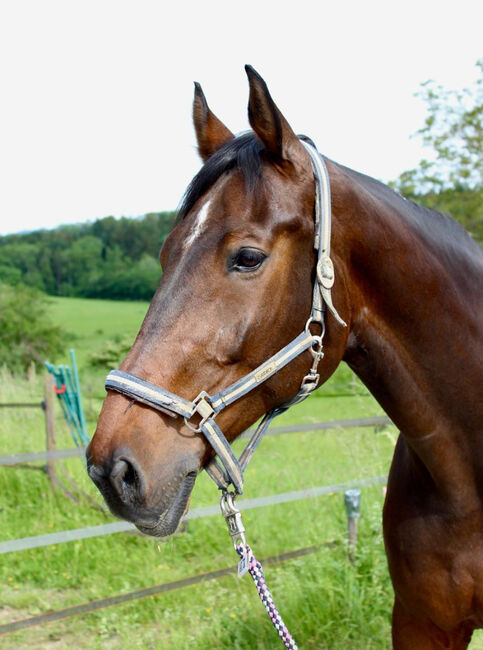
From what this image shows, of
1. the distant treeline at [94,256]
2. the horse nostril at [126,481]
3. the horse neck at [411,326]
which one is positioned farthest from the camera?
the distant treeline at [94,256]

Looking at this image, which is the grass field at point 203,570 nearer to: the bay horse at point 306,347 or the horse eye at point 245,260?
the bay horse at point 306,347

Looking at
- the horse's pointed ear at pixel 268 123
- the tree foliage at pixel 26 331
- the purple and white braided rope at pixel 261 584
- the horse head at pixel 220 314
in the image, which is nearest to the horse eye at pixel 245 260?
the horse head at pixel 220 314

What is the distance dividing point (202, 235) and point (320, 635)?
9.13 ft

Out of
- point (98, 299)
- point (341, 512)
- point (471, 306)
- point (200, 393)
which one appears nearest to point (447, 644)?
point (471, 306)

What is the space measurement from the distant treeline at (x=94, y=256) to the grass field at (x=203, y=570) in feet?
94.9

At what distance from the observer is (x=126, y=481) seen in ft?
4.91

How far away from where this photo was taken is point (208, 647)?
3.43 m

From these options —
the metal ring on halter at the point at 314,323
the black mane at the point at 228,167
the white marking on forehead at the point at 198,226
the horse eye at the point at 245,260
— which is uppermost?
the black mane at the point at 228,167

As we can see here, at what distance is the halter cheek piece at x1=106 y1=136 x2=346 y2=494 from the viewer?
1545mm

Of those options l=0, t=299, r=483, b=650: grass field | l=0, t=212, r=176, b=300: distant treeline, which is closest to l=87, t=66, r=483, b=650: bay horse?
l=0, t=299, r=483, b=650: grass field

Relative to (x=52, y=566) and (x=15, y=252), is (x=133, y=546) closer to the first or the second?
(x=52, y=566)

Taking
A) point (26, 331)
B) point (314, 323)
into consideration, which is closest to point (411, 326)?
point (314, 323)

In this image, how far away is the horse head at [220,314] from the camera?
152 cm

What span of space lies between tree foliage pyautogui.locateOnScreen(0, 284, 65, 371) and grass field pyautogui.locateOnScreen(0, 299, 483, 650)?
75.6 ft
